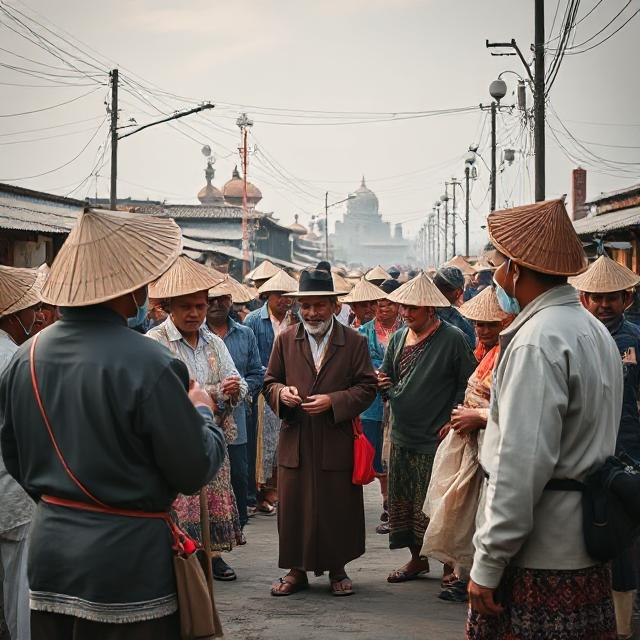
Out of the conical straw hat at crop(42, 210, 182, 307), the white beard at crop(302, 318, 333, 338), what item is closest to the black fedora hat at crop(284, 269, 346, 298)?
the white beard at crop(302, 318, 333, 338)

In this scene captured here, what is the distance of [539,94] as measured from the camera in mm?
15414

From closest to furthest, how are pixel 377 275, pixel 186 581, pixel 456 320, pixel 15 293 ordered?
1. pixel 186 581
2. pixel 15 293
3. pixel 456 320
4. pixel 377 275

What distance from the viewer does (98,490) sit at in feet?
10.3

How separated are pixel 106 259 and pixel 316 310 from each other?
136 inches

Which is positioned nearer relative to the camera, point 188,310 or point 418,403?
point 188,310

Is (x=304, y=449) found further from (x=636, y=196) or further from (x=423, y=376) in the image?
(x=636, y=196)

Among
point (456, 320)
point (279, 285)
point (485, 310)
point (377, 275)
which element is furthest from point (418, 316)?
point (377, 275)

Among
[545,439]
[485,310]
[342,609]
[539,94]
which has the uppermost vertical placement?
[539,94]

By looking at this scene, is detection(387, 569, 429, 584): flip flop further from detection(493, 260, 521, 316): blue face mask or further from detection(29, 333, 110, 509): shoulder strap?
detection(29, 333, 110, 509): shoulder strap

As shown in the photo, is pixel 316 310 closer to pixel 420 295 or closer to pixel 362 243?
pixel 420 295

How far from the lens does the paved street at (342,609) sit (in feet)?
18.8

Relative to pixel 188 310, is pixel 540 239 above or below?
above

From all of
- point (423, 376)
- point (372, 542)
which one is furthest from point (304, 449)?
point (372, 542)

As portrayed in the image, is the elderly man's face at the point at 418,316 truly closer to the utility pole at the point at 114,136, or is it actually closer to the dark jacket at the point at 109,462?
the dark jacket at the point at 109,462
